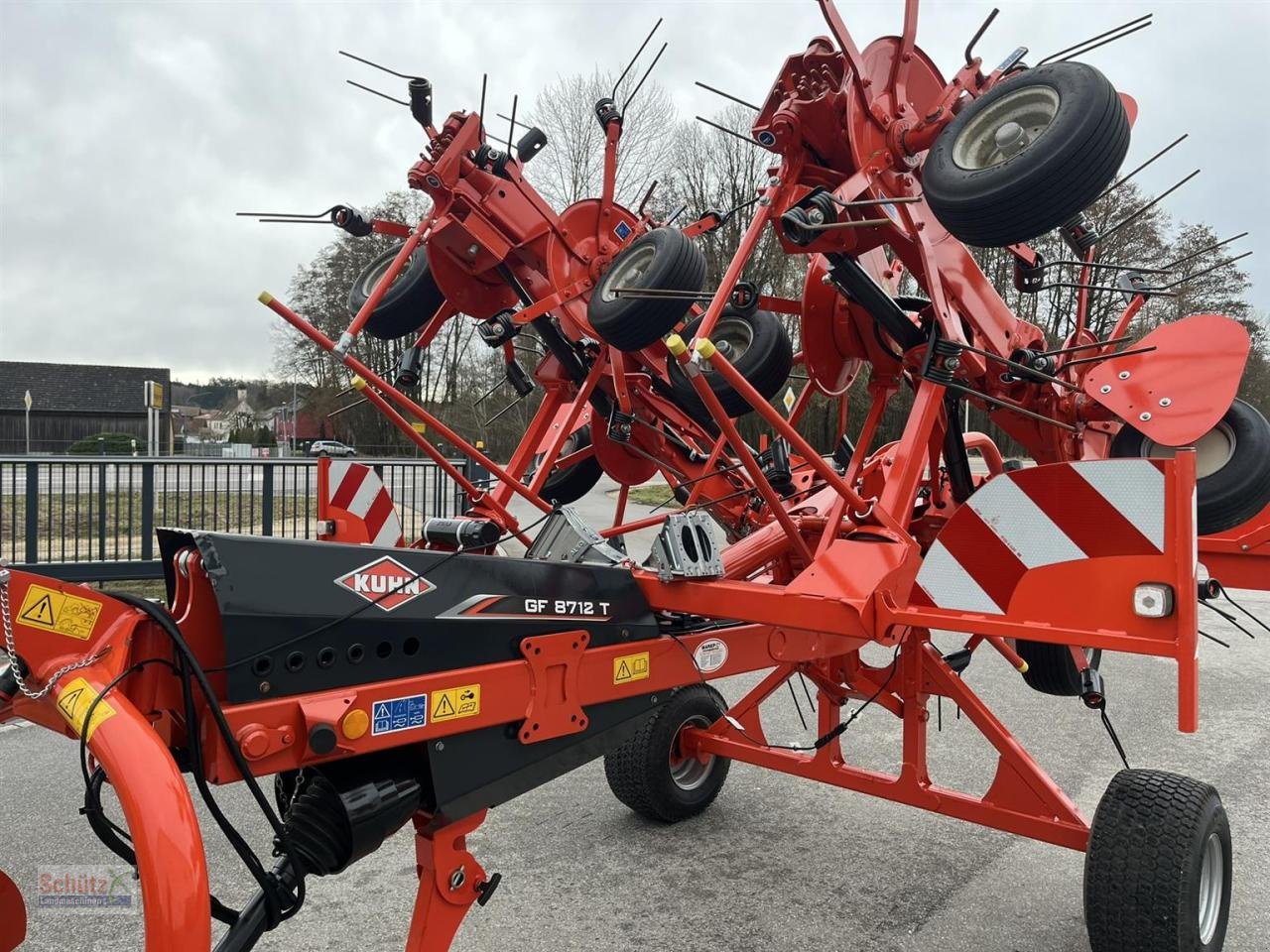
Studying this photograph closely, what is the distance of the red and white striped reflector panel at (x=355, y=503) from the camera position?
4.64 metres

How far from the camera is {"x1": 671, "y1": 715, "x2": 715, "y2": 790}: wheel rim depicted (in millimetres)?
4164

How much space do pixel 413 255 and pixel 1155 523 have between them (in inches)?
179

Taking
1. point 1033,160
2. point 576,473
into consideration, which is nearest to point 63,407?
point 576,473

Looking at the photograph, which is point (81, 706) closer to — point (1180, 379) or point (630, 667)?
point (630, 667)

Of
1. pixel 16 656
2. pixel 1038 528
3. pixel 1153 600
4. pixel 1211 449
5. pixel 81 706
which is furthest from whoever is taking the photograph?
pixel 1211 449

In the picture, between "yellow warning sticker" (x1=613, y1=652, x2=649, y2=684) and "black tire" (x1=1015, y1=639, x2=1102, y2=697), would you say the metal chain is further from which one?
"black tire" (x1=1015, y1=639, x2=1102, y2=697)

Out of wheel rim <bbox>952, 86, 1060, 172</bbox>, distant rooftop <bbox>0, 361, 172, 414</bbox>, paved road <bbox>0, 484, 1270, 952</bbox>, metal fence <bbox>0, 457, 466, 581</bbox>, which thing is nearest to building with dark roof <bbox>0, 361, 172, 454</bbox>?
distant rooftop <bbox>0, 361, 172, 414</bbox>

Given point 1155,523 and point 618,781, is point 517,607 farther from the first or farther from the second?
point 618,781

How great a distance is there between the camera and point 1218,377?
10.2 feet

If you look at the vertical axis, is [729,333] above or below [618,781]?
above

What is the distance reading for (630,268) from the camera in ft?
13.1

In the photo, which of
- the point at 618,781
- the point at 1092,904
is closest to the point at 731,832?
the point at 618,781

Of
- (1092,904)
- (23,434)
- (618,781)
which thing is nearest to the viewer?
(1092,904)

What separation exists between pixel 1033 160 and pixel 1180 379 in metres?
1.15
